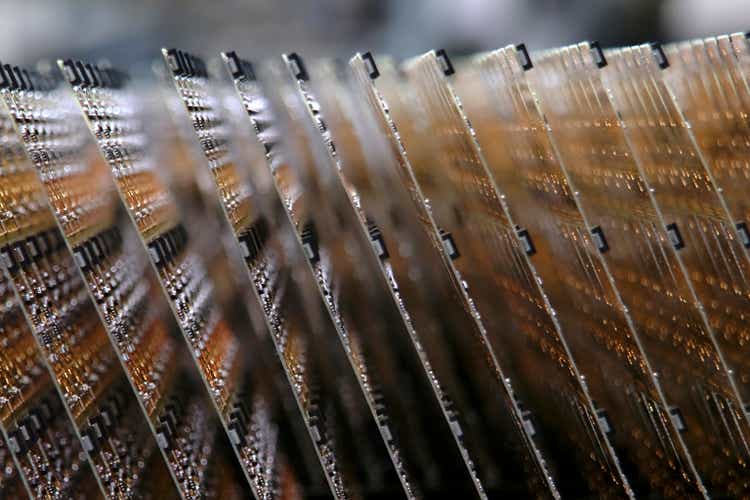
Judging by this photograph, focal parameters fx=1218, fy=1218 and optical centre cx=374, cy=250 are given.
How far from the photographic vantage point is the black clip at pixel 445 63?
8.39 ft

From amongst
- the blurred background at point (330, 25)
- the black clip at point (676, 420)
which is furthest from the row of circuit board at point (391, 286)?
the blurred background at point (330, 25)

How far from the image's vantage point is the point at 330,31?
24.3ft

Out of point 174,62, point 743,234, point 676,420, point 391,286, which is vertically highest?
point 174,62

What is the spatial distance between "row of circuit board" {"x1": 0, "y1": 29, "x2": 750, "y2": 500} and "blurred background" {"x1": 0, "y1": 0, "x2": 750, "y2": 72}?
3421 millimetres

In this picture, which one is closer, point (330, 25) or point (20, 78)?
point (20, 78)

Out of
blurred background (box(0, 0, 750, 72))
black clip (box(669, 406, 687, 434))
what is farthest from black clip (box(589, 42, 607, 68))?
blurred background (box(0, 0, 750, 72))

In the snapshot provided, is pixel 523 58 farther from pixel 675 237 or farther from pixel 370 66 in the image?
pixel 675 237

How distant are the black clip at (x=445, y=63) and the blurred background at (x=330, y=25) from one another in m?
4.78

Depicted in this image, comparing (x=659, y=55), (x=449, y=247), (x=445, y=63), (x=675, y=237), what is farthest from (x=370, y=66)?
(x=675, y=237)

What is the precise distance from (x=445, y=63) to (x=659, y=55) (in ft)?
1.45

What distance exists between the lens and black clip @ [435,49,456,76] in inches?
101

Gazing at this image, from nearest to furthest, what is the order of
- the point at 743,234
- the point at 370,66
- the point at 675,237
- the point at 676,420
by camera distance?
the point at 743,234 → the point at 675,237 → the point at 676,420 → the point at 370,66

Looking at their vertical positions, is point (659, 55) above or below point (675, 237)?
above

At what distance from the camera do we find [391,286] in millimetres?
2504
